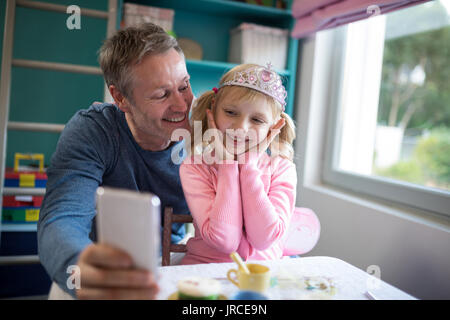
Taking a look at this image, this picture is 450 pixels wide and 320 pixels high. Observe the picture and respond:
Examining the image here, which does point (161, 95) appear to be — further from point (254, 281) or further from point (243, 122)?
point (254, 281)

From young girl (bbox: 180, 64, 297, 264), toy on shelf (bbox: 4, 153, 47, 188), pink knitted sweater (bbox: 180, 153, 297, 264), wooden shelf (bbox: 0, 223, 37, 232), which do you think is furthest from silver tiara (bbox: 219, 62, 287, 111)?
wooden shelf (bbox: 0, 223, 37, 232)

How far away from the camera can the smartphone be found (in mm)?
483

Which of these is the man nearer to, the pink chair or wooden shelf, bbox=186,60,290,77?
the pink chair

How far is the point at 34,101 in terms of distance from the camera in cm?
221

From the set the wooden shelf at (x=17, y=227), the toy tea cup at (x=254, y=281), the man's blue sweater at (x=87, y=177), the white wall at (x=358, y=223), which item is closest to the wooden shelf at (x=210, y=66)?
the white wall at (x=358, y=223)

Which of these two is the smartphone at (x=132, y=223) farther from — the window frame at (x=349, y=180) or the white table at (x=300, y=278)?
the window frame at (x=349, y=180)

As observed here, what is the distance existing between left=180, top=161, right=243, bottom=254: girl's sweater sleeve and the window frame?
826 millimetres

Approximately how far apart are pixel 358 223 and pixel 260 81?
2.85 ft

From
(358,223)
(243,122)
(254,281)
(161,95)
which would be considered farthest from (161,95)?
(358,223)

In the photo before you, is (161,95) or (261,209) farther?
(161,95)

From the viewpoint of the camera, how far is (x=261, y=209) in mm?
1072

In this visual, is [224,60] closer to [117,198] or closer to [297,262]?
[297,262]

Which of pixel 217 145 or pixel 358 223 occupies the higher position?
pixel 217 145

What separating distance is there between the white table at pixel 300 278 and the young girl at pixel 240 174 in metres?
0.12
